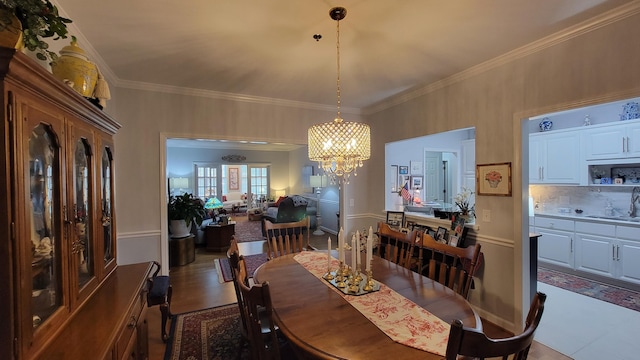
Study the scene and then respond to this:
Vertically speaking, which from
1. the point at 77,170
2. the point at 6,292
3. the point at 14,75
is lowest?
the point at 6,292

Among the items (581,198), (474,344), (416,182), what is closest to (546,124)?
(581,198)

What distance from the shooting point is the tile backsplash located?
4016mm

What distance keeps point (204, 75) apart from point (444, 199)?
5812mm

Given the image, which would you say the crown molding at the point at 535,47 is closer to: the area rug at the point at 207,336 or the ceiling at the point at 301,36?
the ceiling at the point at 301,36

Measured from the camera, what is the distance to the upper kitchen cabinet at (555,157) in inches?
169

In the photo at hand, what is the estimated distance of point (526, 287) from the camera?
2.60 m

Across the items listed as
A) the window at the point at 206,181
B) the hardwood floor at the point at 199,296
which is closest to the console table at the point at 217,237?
the hardwood floor at the point at 199,296

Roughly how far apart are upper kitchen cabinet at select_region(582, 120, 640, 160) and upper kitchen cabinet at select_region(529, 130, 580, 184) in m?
0.14

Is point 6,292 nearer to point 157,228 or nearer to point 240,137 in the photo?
point 157,228

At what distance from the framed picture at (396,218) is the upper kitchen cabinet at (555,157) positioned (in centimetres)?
270

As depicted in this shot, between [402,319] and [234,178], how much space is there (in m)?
10.5

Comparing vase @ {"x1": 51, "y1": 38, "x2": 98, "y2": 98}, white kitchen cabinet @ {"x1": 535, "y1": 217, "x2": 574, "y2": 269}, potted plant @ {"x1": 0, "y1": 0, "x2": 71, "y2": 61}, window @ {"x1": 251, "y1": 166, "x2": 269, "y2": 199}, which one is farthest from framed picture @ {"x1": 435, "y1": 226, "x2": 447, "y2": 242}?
window @ {"x1": 251, "y1": 166, "x2": 269, "y2": 199}

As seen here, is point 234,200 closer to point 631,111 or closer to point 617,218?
point 617,218

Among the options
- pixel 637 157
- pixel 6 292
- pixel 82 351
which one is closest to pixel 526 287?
pixel 637 157
